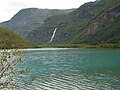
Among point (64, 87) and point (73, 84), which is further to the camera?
point (73, 84)

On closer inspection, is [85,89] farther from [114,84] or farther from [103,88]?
[114,84]

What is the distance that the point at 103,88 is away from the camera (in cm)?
4959

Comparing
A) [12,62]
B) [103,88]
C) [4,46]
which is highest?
[4,46]

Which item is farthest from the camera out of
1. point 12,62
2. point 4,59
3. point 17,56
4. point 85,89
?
point 85,89

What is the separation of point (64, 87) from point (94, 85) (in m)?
6.62

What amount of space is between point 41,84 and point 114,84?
53.0 feet

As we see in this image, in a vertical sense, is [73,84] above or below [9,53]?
below

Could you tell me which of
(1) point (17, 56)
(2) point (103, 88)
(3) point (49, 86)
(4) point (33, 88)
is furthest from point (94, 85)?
(1) point (17, 56)

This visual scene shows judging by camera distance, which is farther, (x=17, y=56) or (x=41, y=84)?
(x=41, y=84)

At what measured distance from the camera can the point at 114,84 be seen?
175 feet

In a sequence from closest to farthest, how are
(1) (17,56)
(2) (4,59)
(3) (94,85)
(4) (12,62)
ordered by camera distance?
(2) (4,59) < (4) (12,62) < (1) (17,56) < (3) (94,85)

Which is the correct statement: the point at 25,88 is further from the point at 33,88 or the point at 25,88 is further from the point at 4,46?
the point at 4,46

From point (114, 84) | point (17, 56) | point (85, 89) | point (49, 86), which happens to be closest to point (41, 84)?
point (49, 86)

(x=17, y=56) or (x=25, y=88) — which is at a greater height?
(x=17, y=56)
